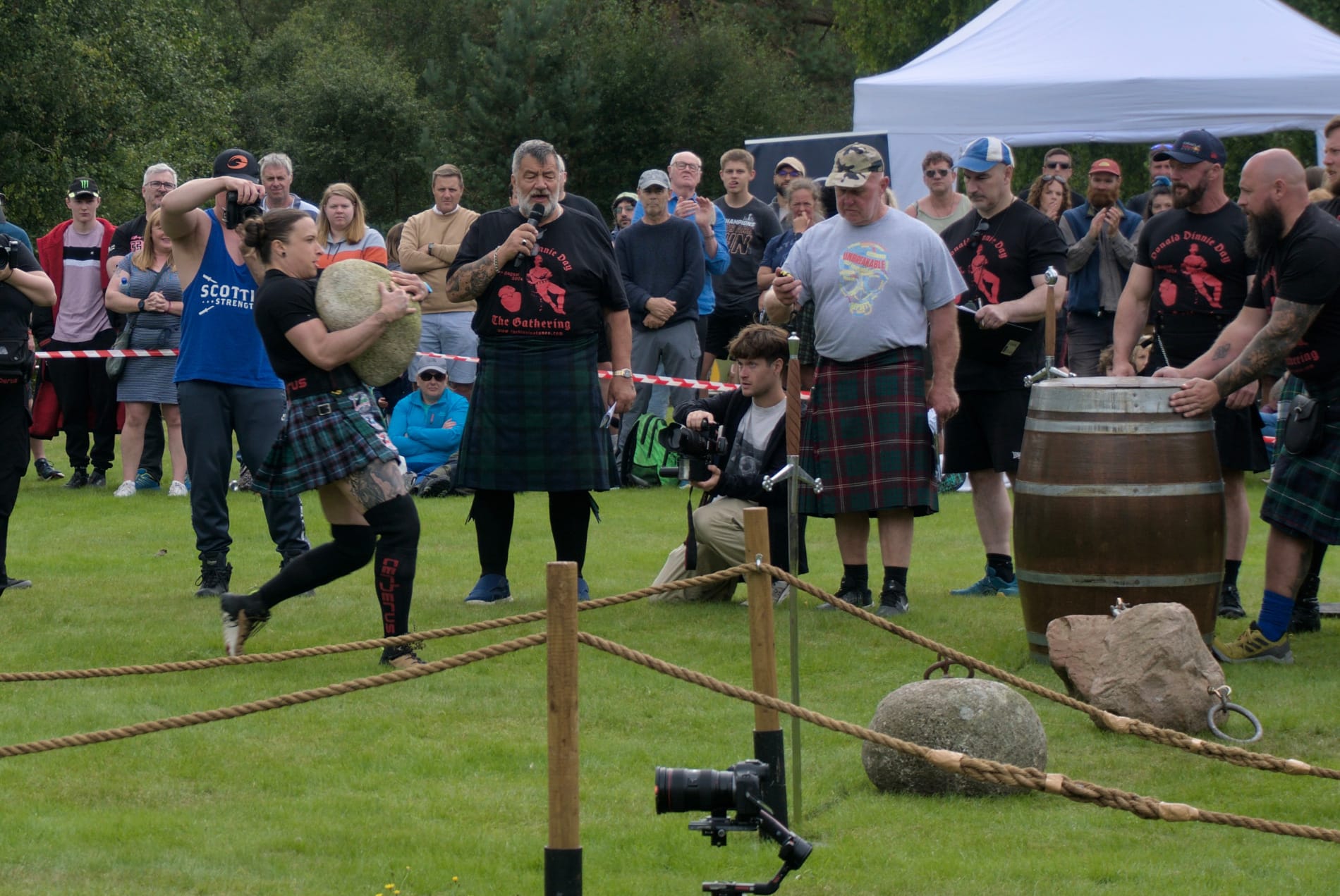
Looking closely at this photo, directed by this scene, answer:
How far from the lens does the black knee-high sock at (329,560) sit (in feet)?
20.4

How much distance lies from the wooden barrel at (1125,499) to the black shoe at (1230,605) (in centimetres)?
125

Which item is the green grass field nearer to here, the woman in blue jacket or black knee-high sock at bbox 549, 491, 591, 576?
black knee-high sock at bbox 549, 491, 591, 576

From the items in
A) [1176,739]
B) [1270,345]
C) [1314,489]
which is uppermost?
[1270,345]

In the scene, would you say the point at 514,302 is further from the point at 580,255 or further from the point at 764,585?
the point at 764,585

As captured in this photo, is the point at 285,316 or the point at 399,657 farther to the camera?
the point at 399,657

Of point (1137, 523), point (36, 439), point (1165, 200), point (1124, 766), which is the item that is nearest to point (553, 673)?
point (1124, 766)

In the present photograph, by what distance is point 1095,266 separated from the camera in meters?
11.1

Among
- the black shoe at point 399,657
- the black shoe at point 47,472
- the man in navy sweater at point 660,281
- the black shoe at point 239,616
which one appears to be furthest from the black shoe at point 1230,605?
the black shoe at point 47,472

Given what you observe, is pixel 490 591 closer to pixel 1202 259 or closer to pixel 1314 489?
pixel 1202 259

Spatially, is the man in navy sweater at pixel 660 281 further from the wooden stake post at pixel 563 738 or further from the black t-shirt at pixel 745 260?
the wooden stake post at pixel 563 738

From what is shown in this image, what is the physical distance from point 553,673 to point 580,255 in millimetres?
4134

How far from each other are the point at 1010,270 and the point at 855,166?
1.15m

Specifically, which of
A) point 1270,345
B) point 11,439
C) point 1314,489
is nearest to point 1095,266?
point 1314,489

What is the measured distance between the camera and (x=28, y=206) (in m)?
24.6
